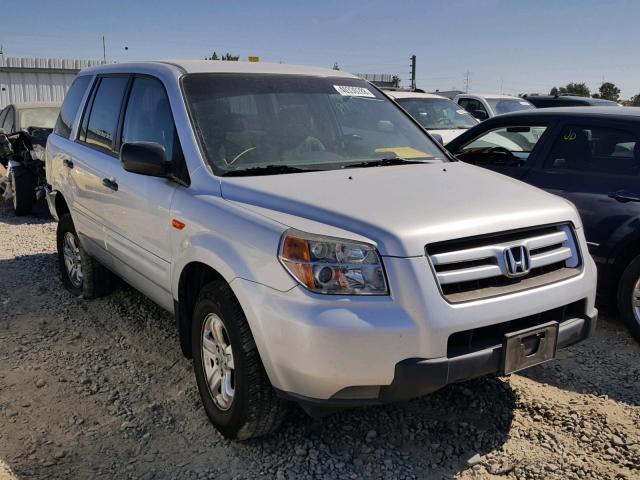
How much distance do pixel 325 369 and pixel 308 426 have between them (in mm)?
904

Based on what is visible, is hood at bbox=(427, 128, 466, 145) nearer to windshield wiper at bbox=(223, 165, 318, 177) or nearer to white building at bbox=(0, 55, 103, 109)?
windshield wiper at bbox=(223, 165, 318, 177)

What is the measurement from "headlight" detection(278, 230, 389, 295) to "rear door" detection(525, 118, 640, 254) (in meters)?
2.74

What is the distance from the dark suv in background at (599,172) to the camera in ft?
14.5

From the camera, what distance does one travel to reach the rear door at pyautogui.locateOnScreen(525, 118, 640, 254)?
4.48 metres

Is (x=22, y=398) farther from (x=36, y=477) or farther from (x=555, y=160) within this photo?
(x=555, y=160)

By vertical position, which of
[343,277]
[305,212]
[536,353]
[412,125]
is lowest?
[536,353]

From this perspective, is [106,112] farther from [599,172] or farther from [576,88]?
[576,88]

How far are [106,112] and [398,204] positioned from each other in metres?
2.70

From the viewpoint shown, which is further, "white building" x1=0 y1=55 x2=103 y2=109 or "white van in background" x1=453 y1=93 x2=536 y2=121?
"white building" x1=0 y1=55 x2=103 y2=109

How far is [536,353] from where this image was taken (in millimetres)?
2777

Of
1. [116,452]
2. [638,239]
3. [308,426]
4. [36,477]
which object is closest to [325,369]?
[308,426]

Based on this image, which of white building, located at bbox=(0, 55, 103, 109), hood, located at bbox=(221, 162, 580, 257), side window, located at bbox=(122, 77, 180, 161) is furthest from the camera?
white building, located at bbox=(0, 55, 103, 109)

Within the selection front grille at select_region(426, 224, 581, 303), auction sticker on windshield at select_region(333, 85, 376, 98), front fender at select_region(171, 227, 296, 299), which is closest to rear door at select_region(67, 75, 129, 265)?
front fender at select_region(171, 227, 296, 299)

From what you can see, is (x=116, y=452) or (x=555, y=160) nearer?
(x=116, y=452)
